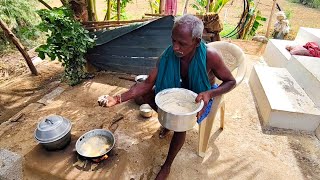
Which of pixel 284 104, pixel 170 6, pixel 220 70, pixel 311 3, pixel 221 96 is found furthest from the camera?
pixel 311 3

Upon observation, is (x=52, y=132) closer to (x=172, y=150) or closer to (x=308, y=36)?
(x=172, y=150)

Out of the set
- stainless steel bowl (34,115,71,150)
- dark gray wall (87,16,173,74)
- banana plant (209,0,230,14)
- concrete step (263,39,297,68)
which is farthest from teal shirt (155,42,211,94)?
banana plant (209,0,230,14)

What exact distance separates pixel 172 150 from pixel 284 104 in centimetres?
186

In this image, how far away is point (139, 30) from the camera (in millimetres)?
3768

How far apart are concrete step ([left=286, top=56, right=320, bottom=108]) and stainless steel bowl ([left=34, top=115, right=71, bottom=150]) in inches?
129

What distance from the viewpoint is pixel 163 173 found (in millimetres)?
2246

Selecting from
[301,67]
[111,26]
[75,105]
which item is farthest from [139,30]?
[301,67]

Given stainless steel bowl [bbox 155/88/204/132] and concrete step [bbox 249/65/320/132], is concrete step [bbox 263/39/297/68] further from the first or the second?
stainless steel bowl [bbox 155/88/204/132]

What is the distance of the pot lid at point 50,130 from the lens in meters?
2.25

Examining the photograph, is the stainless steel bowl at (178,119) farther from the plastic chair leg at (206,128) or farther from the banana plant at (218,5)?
the banana plant at (218,5)

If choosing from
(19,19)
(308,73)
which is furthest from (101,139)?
(19,19)

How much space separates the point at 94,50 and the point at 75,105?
1303 millimetres

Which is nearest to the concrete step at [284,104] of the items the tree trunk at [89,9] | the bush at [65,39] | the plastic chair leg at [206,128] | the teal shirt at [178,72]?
the plastic chair leg at [206,128]

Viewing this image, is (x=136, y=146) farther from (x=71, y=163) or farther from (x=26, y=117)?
(x=26, y=117)
